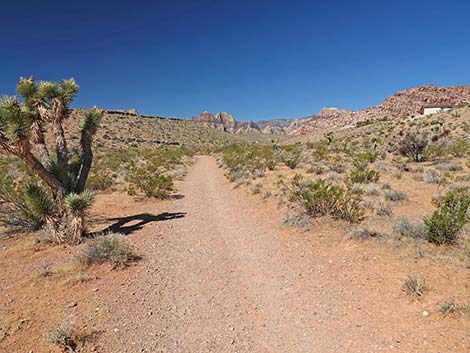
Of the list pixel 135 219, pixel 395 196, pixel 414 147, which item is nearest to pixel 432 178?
pixel 395 196

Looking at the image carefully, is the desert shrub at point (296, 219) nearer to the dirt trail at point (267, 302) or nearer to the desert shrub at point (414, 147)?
the dirt trail at point (267, 302)

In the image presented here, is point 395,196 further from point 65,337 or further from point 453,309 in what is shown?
point 65,337

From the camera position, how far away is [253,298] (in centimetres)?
493

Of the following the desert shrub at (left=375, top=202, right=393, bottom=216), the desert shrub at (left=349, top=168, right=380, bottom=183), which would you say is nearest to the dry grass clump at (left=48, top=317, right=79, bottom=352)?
the desert shrub at (left=375, top=202, right=393, bottom=216)

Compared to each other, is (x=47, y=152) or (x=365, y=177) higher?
(x=47, y=152)

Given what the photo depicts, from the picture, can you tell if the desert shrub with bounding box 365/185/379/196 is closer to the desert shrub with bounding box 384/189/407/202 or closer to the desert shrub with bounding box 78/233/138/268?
the desert shrub with bounding box 384/189/407/202

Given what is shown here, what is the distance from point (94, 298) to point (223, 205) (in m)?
7.24

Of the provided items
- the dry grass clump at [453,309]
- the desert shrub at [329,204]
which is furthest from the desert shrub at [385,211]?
the dry grass clump at [453,309]

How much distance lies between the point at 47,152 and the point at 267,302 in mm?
7374

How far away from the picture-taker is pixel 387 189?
10383mm

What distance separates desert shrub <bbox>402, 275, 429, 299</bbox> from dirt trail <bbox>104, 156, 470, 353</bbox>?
16 cm

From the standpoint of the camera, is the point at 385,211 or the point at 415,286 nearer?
the point at 415,286

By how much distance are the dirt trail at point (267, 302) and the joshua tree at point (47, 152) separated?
7.00 feet

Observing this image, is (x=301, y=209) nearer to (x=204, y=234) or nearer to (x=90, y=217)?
(x=204, y=234)
